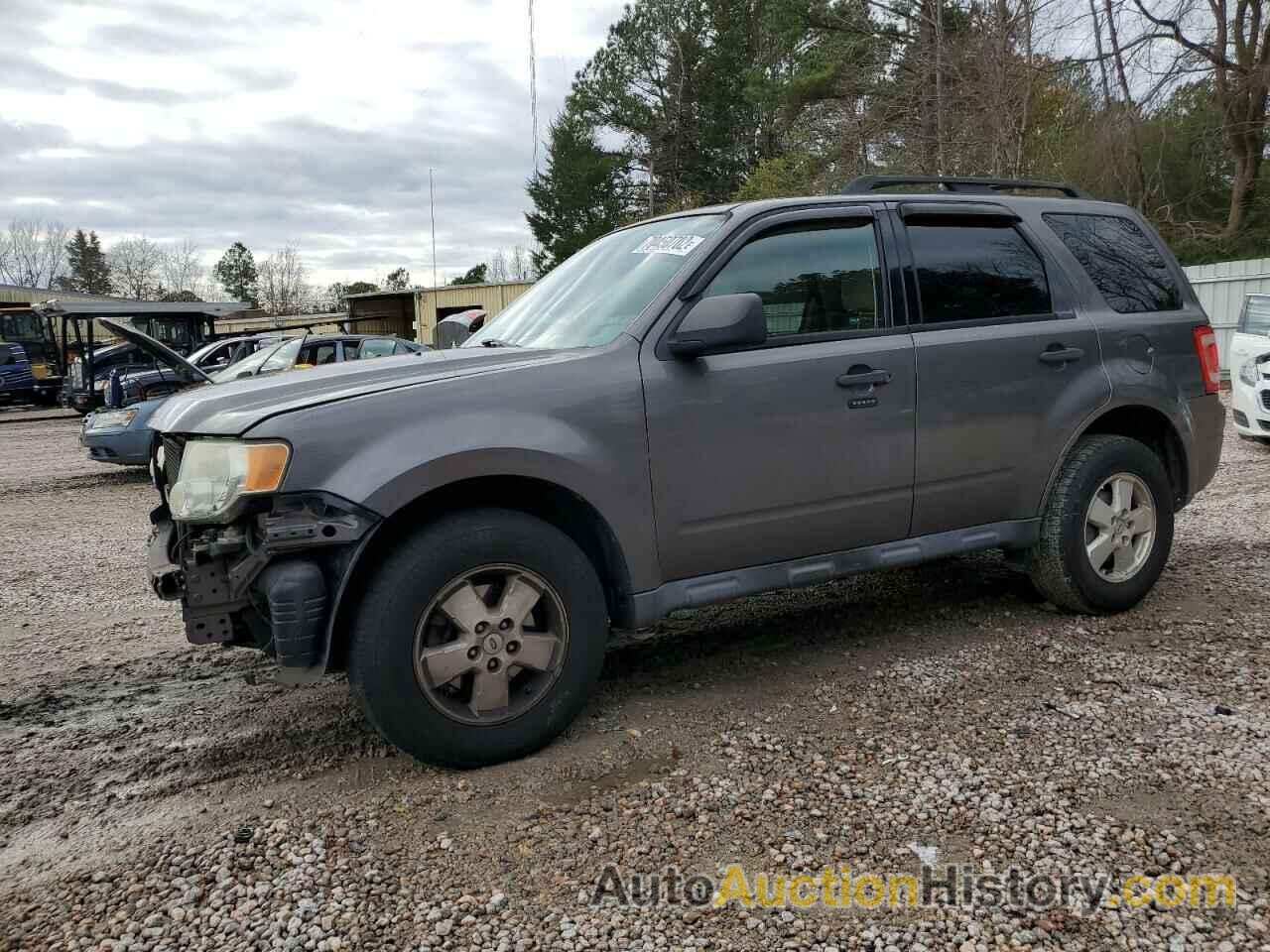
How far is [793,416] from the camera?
3.54 meters

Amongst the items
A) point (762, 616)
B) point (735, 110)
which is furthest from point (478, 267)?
point (762, 616)

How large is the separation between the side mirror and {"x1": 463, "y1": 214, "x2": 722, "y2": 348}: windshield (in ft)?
0.95

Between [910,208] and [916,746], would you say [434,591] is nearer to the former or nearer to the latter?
[916,746]

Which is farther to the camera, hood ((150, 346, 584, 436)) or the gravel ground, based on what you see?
hood ((150, 346, 584, 436))

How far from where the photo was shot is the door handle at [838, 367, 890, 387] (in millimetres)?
3646

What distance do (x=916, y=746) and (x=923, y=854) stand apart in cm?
65

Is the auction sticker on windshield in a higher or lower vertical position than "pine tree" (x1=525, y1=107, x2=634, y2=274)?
lower

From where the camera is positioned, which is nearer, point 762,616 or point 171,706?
point 171,706

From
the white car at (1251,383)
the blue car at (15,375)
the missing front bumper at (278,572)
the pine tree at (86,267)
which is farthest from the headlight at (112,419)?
the pine tree at (86,267)

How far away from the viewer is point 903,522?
387cm

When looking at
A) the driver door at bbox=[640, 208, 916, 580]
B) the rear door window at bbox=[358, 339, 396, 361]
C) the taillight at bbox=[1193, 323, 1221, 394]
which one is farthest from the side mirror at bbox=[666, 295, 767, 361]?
the rear door window at bbox=[358, 339, 396, 361]

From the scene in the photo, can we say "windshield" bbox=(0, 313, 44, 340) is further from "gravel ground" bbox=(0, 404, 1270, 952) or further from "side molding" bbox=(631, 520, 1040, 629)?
"side molding" bbox=(631, 520, 1040, 629)

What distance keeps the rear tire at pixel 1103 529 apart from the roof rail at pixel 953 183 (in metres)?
1.28

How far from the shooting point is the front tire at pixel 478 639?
2.90 m
